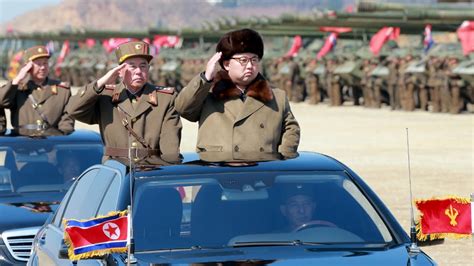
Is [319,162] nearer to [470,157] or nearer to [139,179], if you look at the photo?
[139,179]

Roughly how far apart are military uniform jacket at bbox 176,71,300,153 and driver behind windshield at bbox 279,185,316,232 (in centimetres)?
174

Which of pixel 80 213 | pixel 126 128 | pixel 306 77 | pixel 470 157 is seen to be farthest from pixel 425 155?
pixel 306 77

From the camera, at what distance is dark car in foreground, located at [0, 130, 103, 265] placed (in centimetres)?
994

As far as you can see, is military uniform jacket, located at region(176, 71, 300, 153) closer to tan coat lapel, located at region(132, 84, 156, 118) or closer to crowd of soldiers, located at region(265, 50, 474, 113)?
tan coat lapel, located at region(132, 84, 156, 118)

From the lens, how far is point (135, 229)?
233 inches

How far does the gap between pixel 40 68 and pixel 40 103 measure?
29 cm

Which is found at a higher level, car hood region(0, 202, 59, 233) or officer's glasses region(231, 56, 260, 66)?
officer's glasses region(231, 56, 260, 66)

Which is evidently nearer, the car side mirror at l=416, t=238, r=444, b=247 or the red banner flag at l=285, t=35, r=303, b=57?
the car side mirror at l=416, t=238, r=444, b=247

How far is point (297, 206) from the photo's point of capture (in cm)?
614

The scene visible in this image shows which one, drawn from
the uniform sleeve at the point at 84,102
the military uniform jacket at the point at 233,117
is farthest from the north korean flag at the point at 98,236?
the uniform sleeve at the point at 84,102

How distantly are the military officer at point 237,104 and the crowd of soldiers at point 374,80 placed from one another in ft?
93.8

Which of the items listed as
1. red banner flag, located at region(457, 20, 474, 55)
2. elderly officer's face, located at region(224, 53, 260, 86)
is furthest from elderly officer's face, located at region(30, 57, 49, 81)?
red banner flag, located at region(457, 20, 474, 55)

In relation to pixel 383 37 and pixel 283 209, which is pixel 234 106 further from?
pixel 383 37

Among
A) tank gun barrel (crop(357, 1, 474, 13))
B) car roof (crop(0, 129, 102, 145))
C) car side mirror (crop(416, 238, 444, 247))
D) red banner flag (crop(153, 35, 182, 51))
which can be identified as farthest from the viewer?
red banner flag (crop(153, 35, 182, 51))
